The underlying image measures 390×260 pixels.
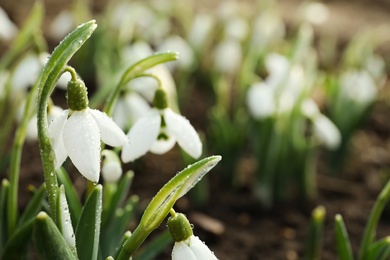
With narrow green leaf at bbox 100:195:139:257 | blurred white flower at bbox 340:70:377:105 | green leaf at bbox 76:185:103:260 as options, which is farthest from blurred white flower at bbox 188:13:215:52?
green leaf at bbox 76:185:103:260

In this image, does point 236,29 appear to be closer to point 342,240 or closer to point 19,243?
point 342,240

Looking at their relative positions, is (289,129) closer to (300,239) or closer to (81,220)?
(300,239)

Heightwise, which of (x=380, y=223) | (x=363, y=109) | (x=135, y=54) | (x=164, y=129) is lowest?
(x=380, y=223)

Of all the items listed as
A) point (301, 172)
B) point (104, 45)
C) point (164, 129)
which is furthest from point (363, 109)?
point (164, 129)

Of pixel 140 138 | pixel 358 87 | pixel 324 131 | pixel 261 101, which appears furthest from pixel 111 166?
pixel 358 87

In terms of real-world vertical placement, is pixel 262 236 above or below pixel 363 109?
below

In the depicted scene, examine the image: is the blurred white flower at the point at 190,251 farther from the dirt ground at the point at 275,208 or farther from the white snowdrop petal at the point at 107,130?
the dirt ground at the point at 275,208
